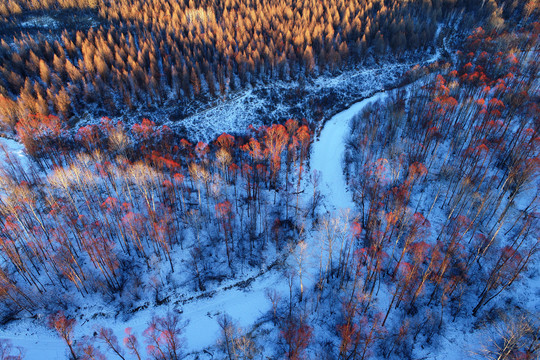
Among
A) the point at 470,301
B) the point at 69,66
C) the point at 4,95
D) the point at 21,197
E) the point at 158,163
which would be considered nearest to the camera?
the point at 470,301

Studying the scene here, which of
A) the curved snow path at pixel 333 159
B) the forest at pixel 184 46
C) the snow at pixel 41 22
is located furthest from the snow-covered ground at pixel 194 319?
the snow at pixel 41 22

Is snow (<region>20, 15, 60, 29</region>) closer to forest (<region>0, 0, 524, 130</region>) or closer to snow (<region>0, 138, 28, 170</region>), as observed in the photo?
forest (<region>0, 0, 524, 130</region>)

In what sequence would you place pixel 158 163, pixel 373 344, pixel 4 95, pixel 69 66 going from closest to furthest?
pixel 373 344 → pixel 158 163 → pixel 4 95 → pixel 69 66

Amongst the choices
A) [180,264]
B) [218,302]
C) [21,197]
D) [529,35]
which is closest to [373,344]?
[218,302]

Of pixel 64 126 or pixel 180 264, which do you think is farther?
pixel 64 126

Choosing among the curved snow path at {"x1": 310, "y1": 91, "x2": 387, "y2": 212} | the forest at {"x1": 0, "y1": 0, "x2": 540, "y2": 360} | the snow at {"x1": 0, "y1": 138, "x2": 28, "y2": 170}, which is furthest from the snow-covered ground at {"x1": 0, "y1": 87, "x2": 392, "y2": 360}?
the snow at {"x1": 0, "y1": 138, "x2": 28, "y2": 170}

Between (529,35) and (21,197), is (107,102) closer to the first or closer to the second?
(21,197)
